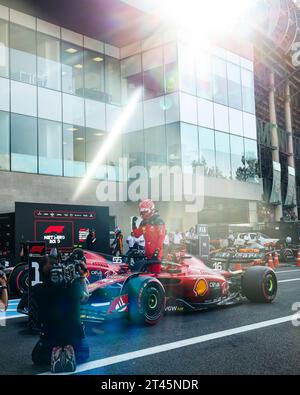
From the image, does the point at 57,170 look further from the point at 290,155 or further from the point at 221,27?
the point at 290,155

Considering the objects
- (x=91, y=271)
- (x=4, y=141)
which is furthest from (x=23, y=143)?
(x=91, y=271)

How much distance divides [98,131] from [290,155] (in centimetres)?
2646

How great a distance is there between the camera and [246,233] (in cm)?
2617

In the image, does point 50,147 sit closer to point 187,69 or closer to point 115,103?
point 115,103

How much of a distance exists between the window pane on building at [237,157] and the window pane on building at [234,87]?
2226mm

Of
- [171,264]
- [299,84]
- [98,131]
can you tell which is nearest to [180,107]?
[98,131]

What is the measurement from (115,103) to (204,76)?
18.5 feet

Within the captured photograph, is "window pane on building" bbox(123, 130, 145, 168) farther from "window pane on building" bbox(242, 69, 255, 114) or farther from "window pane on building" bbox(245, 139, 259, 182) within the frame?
"window pane on building" bbox(242, 69, 255, 114)

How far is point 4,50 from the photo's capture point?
21.9 meters

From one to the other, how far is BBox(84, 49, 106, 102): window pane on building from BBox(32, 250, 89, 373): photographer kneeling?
21.2 meters

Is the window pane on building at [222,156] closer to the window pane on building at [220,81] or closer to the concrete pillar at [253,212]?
the window pane on building at [220,81]

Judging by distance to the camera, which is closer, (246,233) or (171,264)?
(171,264)

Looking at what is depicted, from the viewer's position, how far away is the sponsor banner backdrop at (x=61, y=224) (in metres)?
17.7

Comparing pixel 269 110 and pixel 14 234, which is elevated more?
pixel 269 110
